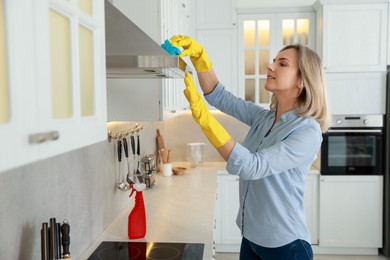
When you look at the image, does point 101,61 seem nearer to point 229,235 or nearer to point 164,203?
point 164,203

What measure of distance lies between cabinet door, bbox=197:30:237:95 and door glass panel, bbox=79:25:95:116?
A: 10.00ft

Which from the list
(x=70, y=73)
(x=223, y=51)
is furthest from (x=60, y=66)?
(x=223, y=51)

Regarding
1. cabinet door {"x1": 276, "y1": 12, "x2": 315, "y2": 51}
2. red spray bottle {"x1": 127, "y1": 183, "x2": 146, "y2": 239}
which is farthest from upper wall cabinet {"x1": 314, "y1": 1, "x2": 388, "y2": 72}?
red spray bottle {"x1": 127, "y1": 183, "x2": 146, "y2": 239}

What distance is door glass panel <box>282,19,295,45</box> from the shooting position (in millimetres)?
3840

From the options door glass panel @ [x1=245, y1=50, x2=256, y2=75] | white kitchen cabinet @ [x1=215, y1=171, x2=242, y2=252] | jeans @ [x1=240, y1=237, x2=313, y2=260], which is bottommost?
white kitchen cabinet @ [x1=215, y1=171, x2=242, y2=252]

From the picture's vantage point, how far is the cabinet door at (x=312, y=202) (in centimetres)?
371

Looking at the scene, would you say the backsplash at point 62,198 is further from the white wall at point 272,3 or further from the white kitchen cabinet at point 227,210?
the white wall at point 272,3

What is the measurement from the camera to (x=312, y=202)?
3.73 metres

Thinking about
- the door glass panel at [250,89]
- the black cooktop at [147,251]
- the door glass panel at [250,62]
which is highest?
the door glass panel at [250,62]

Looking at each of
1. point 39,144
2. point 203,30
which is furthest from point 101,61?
point 203,30

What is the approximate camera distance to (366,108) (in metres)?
3.67

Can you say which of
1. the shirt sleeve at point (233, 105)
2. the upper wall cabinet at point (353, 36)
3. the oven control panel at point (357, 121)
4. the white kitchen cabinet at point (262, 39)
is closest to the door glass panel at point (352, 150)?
the oven control panel at point (357, 121)

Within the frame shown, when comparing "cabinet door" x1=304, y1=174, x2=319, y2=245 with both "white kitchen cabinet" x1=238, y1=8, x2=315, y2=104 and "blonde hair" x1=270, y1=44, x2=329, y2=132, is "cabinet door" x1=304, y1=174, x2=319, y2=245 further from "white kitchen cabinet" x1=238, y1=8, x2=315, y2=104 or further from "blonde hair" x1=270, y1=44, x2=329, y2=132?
"blonde hair" x1=270, y1=44, x2=329, y2=132

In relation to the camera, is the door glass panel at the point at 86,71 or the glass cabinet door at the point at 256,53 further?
the glass cabinet door at the point at 256,53
